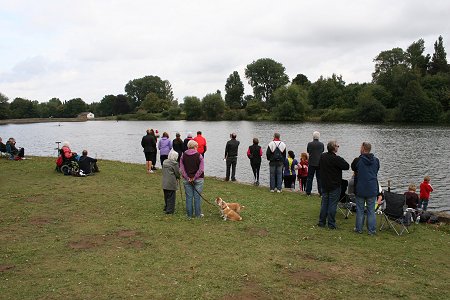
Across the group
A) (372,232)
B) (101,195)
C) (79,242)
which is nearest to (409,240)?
(372,232)

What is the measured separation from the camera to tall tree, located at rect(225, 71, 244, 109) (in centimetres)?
13412

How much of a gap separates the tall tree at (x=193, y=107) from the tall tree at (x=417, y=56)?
202 ft

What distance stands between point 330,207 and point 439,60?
10711cm

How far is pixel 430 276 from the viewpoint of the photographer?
743 cm

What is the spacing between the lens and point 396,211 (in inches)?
415

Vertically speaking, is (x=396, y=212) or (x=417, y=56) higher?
(x=417, y=56)

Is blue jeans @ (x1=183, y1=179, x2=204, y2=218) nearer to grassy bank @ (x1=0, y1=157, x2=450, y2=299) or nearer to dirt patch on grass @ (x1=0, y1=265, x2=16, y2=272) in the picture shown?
grassy bank @ (x1=0, y1=157, x2=450, y2=299)

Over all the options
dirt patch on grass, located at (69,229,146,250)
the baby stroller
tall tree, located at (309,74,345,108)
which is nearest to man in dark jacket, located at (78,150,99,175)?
the baby stroller

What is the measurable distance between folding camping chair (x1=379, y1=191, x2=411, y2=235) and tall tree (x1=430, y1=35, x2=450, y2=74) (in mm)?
103468

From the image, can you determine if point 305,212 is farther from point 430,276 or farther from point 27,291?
point 27,291

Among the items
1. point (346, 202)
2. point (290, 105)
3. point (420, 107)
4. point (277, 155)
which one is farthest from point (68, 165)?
point (420, 107)

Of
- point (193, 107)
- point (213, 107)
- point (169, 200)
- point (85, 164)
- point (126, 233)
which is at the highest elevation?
point (193, 107)

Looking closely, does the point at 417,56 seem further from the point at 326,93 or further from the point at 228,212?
the point at 228,212

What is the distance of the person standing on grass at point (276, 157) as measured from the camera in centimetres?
1479
